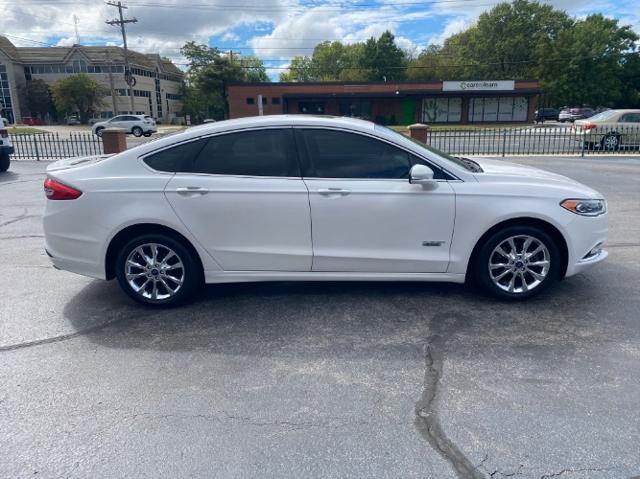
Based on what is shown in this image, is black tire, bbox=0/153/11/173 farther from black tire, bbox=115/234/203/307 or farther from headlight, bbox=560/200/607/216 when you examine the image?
headlight, bbox=560/200/607/216

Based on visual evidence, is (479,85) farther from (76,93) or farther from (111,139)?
(76,93)

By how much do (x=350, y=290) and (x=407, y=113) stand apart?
46886 mm

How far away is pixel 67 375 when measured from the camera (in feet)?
10.9

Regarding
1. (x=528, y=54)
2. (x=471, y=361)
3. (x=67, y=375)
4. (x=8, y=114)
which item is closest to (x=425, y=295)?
(x=471, y=361)

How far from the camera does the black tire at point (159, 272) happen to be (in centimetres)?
425

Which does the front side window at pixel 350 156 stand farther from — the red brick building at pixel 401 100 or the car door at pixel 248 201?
the red brick building at pixel 401 100

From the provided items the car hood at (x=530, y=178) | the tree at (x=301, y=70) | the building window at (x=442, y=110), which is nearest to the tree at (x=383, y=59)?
the tree at (x=301, y=70)

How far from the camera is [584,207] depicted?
4.27 m

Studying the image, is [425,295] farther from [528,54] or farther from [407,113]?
[528,54]

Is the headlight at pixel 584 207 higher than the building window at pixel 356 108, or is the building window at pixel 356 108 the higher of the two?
the building window at pixel 356 108

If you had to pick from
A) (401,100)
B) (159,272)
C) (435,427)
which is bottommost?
(435,427)

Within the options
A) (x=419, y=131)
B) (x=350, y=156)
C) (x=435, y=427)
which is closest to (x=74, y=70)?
(x=419, y=131)

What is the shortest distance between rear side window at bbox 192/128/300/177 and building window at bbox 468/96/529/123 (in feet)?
158

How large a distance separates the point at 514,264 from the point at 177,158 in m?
3.16
